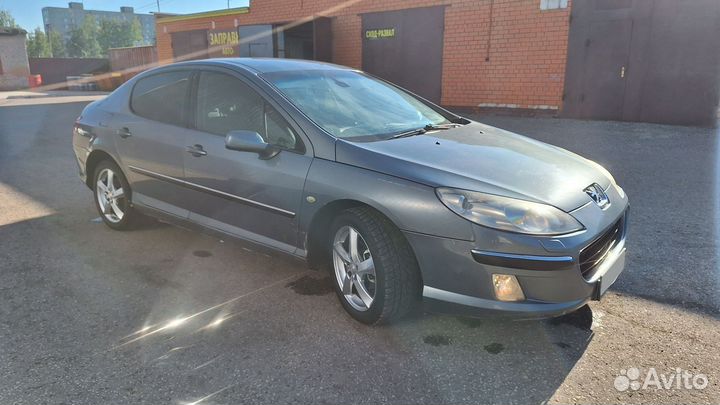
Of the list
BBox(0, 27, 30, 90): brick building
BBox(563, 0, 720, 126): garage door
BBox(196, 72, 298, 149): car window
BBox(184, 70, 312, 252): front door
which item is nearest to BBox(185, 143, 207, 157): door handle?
BBox(184, 70, 312, 252): front door

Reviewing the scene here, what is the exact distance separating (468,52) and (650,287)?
10308 mm

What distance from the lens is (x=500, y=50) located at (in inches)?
483

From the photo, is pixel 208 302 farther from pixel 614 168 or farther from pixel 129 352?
pixel 614 168

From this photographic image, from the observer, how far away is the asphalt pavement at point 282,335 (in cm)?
246

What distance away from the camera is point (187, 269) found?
155 inches

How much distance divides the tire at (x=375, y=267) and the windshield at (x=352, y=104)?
602 millimetres

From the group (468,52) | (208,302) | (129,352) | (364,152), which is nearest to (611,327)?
(364,152)

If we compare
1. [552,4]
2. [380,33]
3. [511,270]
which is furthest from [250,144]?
[380,33]

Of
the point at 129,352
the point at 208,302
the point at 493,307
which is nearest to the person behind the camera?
the point at 493,307

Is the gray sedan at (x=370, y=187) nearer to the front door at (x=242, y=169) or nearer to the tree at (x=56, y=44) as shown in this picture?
the front door at (x=242, y=169)

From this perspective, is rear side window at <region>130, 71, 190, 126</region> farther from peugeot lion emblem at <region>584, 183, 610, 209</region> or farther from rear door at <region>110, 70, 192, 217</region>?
peugeot lion emblem at <region>584, 183, 610, 209</region>

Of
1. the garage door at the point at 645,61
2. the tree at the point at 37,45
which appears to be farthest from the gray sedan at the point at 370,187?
the tree at the point at 37,45

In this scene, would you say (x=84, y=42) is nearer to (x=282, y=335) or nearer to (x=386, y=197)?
(x=282, y=335)

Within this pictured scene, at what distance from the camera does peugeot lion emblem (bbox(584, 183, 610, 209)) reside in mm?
2885
